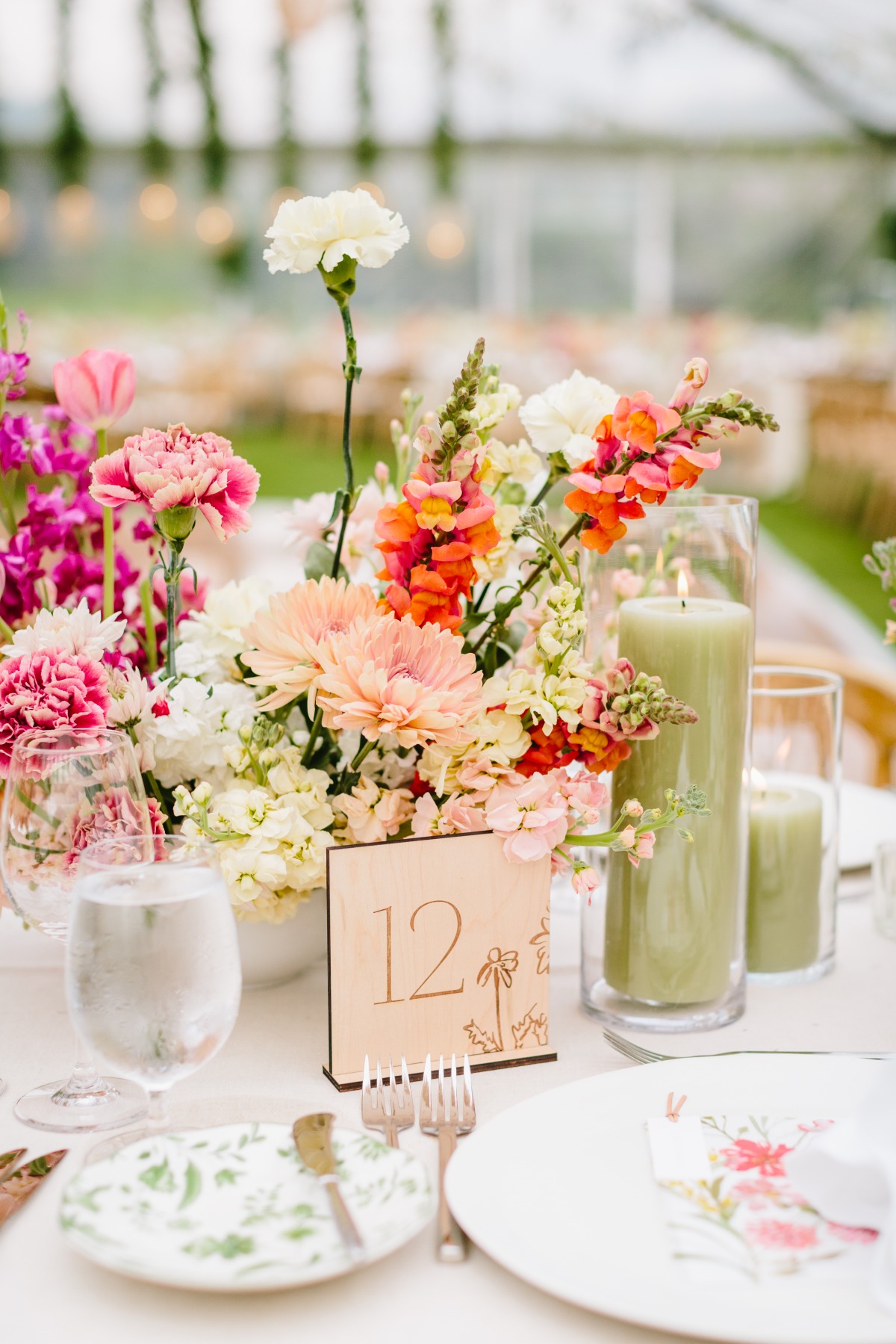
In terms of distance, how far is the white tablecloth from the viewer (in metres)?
0.62

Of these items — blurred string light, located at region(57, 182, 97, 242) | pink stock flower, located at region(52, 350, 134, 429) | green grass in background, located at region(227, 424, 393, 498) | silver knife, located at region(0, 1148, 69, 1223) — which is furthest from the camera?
blurred string light, located at region(57, 182, 97, 242)

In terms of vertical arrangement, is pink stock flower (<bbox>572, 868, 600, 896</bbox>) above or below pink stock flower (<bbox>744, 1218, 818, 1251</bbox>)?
above

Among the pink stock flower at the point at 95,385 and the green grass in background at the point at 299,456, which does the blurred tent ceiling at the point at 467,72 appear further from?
the pink stock flower at the point at 95,385

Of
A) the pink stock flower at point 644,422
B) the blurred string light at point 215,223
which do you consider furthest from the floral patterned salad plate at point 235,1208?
the blurred string light at point 215,223

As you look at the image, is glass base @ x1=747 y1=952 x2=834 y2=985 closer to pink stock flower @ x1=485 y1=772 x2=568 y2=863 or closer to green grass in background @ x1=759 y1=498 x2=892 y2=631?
pink stock flower @ x1=485 y1=772 x2=568 y2=863

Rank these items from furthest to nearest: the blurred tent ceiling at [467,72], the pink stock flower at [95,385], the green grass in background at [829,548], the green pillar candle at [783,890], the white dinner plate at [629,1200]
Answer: the blurred tent ceiling at [467,72] → the green grass in background at [829,548] → the green pillar candle at [783,890] → the pink stock flower at [95,385] → the white dinner plate at [629,1200]

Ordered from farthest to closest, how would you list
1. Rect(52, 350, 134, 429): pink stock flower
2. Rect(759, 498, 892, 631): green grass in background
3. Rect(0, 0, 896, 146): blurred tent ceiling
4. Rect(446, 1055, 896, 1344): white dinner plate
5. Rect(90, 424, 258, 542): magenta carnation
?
Rect(0, 0, 896, 146): blurred tent ceiling, Rect(759, 498, 892, 631): green grass in background, Rect(52, 350, 134, 429): pink stock flower, Rect(90, 424, 258, 542): magenta carnation, Rect(446, 1055, 896, 1344): white dinner plate

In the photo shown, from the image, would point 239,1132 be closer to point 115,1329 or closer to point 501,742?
point 115,1329

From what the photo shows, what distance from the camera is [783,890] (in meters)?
1.05

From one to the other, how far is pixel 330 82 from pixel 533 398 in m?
15.5

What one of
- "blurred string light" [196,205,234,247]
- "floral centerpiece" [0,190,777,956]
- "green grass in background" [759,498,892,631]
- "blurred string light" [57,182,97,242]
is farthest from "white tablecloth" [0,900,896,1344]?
"blurred string light" [57,182,97,242]

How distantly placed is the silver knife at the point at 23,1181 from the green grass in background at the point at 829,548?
17.5 ft

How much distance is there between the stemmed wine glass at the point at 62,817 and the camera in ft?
2.60

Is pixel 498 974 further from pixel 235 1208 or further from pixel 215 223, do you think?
pixel 215 223
